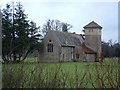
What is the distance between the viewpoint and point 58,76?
5.48m

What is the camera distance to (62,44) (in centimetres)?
5319

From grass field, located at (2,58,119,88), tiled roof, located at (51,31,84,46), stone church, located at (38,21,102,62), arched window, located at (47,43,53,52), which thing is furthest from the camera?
tiled roof, located at (51,31,84,46)

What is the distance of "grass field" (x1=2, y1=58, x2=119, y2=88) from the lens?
4.85 metres

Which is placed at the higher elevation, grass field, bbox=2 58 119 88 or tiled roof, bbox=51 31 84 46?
tiled roof, bbox=51 31 84 46

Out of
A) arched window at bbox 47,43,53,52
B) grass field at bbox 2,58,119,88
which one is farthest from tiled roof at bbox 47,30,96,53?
grass field at bbox 2,58,119,88

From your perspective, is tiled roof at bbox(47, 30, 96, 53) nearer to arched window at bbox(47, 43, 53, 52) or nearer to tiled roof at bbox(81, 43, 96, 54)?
tiled roof at bbox(81, 43, 96, 54)

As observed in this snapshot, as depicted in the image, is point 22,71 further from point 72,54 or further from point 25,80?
point 72,54

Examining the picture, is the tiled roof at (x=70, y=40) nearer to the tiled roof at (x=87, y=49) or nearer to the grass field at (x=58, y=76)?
the tiled roof at (x=87, y=49)

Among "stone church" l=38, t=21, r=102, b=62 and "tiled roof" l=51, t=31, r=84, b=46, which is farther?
"tiled roof" l=51, t=31, r=84, b=46

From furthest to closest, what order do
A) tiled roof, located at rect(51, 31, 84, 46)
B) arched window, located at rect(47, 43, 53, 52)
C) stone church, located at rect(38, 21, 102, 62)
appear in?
tiled roof, located at rect(51, 31, 84, 46) → arched window, located at rect(47, 43, 53, 52) → stone church, located at rect(38, 21, 102, 62)

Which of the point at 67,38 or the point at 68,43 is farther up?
the point at 67,38

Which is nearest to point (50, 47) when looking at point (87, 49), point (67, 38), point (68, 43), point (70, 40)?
point (68, 43)

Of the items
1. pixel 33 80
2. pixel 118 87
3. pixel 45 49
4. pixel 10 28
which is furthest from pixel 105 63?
pixel 45 49

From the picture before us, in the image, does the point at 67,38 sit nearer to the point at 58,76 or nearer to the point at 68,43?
the point at 68,43
